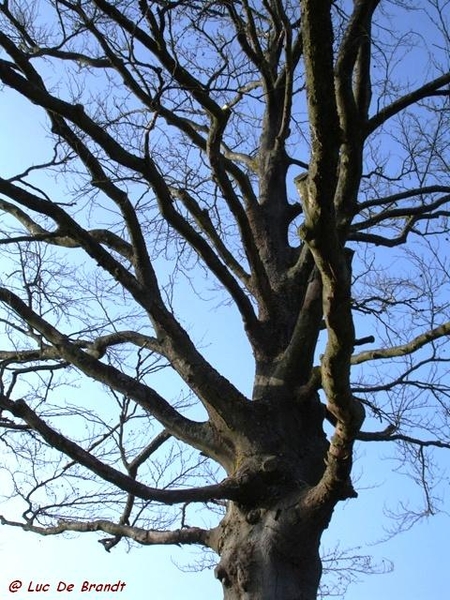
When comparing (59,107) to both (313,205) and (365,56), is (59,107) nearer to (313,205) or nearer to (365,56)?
(365,56)

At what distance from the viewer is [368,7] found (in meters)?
3.73

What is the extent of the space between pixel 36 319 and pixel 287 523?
6.62 ft

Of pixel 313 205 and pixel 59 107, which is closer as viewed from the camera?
pixel 313 205

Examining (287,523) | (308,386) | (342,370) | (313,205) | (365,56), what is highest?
(365,56)

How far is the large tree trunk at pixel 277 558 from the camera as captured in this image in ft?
11.4

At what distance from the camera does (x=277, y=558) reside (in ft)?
11.5

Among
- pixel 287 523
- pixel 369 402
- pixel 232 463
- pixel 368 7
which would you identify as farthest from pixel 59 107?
pixel 369 402

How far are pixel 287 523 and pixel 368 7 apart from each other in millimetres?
2813

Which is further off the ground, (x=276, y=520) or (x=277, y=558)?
(x=276, y=520)

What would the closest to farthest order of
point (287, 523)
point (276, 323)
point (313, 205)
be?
point (313, 205) → point (287, 523) → point (276, 323)

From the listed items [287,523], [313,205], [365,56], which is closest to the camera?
[313,205]

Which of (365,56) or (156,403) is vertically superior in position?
(365,56)

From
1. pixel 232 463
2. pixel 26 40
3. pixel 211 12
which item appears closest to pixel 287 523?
pixel 232 463

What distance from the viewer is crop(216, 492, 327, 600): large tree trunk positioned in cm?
347
